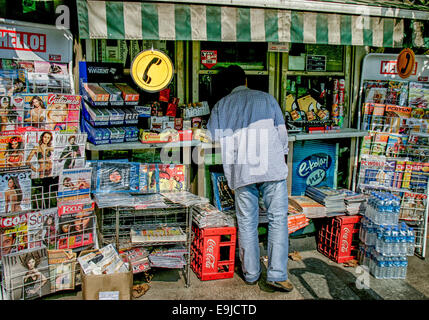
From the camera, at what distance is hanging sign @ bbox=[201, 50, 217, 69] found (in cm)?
517

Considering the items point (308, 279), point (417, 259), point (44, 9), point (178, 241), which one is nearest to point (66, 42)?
point (44, 9)

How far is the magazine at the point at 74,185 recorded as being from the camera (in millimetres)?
4152

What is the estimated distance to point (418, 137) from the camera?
213 inches

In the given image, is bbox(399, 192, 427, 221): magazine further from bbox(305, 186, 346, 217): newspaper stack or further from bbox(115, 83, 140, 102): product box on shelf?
bbox(115, 83, 140, 102): product box on shelf

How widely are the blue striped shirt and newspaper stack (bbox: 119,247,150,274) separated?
4.01 ft

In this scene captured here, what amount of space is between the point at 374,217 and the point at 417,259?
1.06m

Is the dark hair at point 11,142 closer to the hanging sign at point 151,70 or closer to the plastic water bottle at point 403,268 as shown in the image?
the hanging sign at point 151,70

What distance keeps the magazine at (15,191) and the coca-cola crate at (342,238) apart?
3604mm

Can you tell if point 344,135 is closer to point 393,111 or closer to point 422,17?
point 393,111

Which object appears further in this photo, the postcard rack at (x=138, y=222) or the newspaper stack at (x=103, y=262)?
the postcard rack at (x=138, y=222)

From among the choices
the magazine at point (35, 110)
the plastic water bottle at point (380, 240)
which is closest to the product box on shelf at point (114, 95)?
the magazine at point (35, 110)

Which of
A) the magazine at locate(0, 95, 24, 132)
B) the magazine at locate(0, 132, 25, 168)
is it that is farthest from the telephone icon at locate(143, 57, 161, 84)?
the magazine at locate(0, 132, 25, 168)

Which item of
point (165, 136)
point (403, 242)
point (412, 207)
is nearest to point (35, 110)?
point (165, 136)
